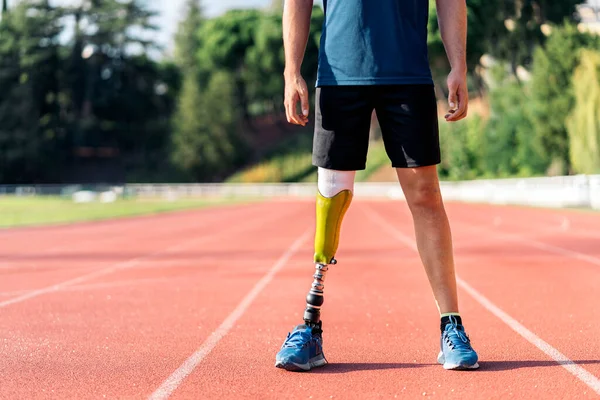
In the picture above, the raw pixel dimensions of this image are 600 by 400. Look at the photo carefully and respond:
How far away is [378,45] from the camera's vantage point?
425cm

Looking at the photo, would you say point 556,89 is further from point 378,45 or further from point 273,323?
point 378,45

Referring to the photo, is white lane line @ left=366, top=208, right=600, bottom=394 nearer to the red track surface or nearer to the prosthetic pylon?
the red track surface

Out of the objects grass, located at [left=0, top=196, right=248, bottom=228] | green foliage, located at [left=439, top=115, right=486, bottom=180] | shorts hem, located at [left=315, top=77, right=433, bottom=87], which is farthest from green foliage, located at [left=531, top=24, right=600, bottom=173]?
shorts hem, located at [left=315, top=77, right=433, bottom=87]

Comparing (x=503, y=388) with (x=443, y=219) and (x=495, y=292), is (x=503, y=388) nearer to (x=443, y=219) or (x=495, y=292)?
(x=443, y=219)

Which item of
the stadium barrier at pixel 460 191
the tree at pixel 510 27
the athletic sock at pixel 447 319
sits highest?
the tree at pixel 510 27

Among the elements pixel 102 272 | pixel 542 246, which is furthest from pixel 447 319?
pixel 542 246

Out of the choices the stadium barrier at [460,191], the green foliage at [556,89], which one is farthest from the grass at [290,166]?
the green foliage at [556,89]

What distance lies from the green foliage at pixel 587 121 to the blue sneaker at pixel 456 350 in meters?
31.4

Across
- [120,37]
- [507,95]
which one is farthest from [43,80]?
[507,95]

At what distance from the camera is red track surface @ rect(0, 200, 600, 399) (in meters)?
3.94

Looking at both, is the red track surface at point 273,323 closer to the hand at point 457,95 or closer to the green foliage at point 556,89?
the hand at point 457,95

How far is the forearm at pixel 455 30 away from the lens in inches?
171

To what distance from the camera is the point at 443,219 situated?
174 inches

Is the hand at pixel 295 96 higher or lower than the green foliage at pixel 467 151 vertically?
higher
